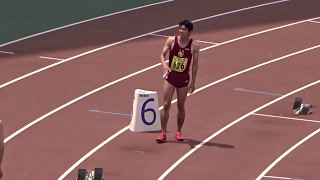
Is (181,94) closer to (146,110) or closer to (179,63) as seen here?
(179,63)

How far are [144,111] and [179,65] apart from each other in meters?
1.11

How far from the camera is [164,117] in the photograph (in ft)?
61.4

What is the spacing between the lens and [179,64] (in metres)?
18.6

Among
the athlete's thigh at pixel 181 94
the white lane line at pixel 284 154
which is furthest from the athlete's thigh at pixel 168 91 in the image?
the white lane line at pixel 284 154

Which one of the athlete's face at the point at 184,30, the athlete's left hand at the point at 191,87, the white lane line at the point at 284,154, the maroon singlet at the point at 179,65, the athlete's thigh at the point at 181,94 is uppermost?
the athlete's face at the point at 184,30

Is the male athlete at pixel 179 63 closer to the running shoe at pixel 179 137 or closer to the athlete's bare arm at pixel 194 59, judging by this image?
the athlete's bare arm at pixel 194 59

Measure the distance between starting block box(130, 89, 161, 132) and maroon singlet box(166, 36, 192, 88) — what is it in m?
0.73

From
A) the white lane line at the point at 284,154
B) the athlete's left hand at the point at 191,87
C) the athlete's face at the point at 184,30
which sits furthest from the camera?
the athlete's left hand at the point at 191,87

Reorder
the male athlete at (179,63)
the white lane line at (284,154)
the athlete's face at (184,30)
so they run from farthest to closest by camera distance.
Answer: the male athlete at (179,63)
the athlete's face at (184,30)
the white lane line at (284,154)

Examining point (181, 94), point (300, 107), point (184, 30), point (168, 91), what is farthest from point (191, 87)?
point (300, 107)

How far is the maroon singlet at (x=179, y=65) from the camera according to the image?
18500mm

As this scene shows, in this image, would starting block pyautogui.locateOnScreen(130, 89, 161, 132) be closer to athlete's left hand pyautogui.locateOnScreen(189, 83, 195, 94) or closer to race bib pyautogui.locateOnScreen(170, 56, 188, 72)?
race bib pyautogui.locateOnScreen(170, 56, 188, 72)

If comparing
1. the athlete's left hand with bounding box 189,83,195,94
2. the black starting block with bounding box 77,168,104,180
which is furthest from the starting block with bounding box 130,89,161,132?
the black starting block with bounding box 77,168,104,180

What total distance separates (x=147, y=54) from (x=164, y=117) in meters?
5.26
